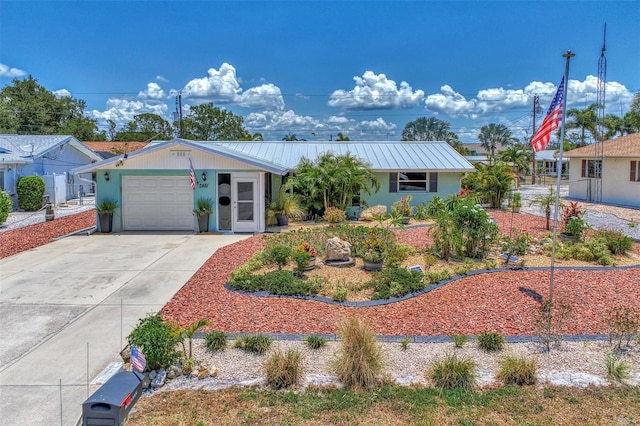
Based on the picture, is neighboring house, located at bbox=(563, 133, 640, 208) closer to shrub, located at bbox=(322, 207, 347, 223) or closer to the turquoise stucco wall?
the turquoise stucco wall

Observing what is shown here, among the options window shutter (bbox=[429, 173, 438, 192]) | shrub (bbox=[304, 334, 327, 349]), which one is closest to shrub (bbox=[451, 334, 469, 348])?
shrub (bbox=[304, 334, 327, 349])

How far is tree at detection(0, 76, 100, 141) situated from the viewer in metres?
45.0

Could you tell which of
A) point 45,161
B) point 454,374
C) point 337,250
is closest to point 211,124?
point 45,161

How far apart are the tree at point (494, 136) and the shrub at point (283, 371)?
6646cm

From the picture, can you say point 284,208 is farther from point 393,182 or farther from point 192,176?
point 393,182

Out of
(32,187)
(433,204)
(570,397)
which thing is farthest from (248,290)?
(32,187)

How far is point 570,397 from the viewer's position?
4656 mm

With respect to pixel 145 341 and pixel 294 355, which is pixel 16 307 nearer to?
pixel 145 341

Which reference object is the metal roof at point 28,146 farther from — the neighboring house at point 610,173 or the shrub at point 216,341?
the neighboring house at point 610,173

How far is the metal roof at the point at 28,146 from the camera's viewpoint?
22078 millimetres

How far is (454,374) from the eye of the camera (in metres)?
4.92

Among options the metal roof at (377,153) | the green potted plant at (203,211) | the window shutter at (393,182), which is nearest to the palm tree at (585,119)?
the metal roof at (377,153)

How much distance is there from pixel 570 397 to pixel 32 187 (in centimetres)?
2378

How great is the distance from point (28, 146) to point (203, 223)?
15051mm
